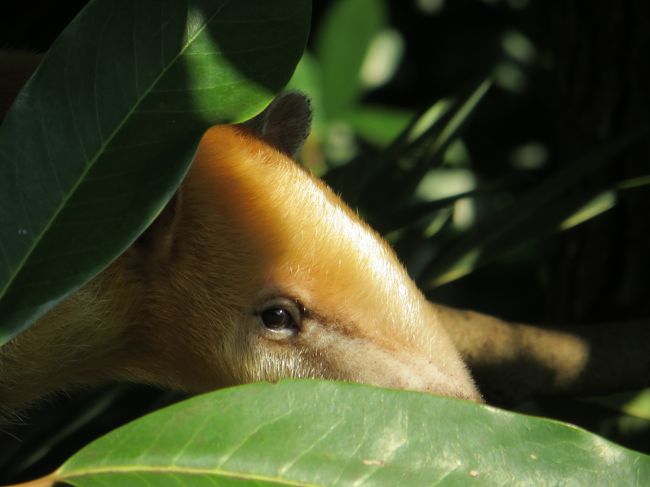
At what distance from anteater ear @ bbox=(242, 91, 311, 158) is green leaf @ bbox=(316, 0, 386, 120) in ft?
3.07

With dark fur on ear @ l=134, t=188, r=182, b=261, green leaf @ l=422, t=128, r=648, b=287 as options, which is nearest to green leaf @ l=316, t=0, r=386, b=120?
green leaf @ l=422, t=128, r=648, b=287

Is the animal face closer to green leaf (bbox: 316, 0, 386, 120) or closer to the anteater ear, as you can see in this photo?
the anteater ear

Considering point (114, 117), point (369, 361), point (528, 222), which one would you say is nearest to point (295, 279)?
point (369, 361)

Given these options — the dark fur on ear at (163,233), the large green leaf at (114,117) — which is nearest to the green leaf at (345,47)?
the dark fur on ear at (163,233)

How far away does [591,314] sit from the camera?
2.65m

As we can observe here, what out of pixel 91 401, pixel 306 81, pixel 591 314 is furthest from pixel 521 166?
pixel 91 401

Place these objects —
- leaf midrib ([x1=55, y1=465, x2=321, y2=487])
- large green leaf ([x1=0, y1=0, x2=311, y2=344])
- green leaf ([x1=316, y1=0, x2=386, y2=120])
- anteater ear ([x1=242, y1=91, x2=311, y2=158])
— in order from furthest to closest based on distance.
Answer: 1. green leaf ([x1=316, y1=0, x2=386, y2=120])
2. anteater ear ([x1=242, y1=91, x2=311, y2=158])
3. large green leaf ([x1=0, y1=0, x2=311, y2=344])
4. leaf midrib ([x1=55, y1=465, x2=321, y2=487])

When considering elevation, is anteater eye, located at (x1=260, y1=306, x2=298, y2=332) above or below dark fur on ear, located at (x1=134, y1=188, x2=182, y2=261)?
below

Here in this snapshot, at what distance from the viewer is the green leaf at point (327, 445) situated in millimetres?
1157

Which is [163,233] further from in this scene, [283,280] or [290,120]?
[290,120]

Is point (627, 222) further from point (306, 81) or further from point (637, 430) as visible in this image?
point (306, 81)

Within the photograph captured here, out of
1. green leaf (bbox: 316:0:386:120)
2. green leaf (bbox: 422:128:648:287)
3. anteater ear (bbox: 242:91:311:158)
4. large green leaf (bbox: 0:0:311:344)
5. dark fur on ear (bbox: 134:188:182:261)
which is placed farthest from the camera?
green leaf (bbox: 316:0:386:120)

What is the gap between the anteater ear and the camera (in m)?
2.09

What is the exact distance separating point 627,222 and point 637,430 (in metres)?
0.52
